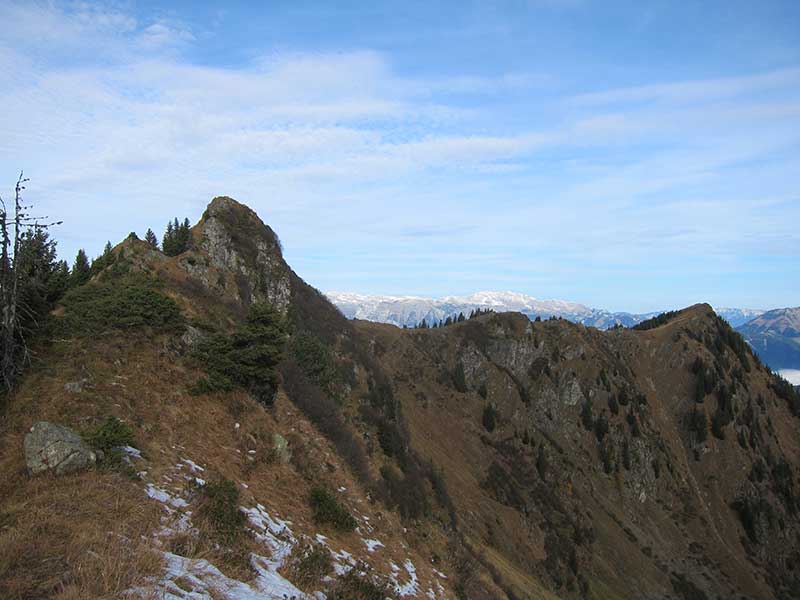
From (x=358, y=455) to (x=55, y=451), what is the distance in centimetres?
1676

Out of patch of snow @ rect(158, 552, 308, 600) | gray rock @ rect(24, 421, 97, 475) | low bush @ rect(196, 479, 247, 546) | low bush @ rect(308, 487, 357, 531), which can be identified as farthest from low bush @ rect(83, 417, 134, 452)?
low bush @ rect(308, 487, 357, 531)

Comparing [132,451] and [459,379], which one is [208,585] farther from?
[459,379]

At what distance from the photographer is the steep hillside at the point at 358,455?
34.8 feet

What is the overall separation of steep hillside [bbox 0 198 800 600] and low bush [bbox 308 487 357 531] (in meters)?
0.08

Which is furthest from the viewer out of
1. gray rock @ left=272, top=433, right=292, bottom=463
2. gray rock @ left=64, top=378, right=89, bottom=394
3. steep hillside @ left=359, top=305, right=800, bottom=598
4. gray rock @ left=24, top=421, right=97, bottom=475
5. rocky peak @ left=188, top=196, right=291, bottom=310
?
steep hillside @ left=359, top=305, right=800, bottom=598

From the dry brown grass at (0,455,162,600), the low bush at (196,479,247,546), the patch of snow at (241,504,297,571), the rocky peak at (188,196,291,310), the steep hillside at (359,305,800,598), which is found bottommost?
the steep hillside at (359,305,800,598)

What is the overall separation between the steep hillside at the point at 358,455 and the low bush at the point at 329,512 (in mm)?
77

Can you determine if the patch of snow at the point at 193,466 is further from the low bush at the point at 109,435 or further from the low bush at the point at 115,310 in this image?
the low bush at the point at 115,310

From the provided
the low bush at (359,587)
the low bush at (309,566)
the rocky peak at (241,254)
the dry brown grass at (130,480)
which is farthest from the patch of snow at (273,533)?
the rocky peak at (241,254)

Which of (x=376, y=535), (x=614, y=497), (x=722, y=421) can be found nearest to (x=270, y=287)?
(x=376, y=535)

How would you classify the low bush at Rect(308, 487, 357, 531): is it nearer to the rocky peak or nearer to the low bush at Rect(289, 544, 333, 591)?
the low bush at Rect(289, 544, 333, 591)

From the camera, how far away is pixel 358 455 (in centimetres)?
2639

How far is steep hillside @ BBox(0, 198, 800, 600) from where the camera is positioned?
10.6 meters

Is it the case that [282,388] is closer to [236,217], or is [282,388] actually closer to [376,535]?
[376,535]
